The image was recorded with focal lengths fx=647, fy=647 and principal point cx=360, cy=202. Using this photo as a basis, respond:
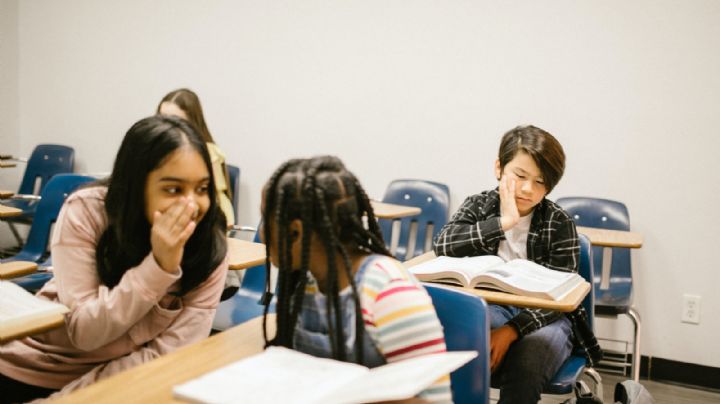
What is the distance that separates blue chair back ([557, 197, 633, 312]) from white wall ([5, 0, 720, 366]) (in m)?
0.15

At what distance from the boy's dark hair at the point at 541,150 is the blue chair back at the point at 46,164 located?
3840mm

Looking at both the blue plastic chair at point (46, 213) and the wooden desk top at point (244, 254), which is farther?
the blue plastic chair at point (46, 213)

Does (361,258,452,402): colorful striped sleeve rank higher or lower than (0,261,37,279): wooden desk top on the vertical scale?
higher

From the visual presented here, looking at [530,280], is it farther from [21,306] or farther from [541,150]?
[21,306]

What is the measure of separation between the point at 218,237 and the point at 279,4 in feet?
Result: 9.94

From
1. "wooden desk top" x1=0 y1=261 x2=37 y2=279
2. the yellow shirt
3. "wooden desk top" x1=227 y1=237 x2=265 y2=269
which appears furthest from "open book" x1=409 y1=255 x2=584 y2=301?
the yellow shirt

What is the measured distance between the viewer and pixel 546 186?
223 centimetres

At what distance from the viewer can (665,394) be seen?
3260 millimetres

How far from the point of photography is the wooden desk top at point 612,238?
282cm

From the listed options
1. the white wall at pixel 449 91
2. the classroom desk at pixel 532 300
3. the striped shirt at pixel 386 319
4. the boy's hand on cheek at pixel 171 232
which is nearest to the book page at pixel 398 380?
the striped shirt at pixel 386 319

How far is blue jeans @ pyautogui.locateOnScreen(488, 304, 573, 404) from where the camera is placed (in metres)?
1.86

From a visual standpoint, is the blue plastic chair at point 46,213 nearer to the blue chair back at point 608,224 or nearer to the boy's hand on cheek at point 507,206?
the boy's hand on cheek at point 507,206

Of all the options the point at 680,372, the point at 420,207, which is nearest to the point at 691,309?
the point at 680,372

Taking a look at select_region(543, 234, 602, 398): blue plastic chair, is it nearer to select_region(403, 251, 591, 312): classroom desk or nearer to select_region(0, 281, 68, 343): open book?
select_region(403, 251, 591, 312): classroom desk
